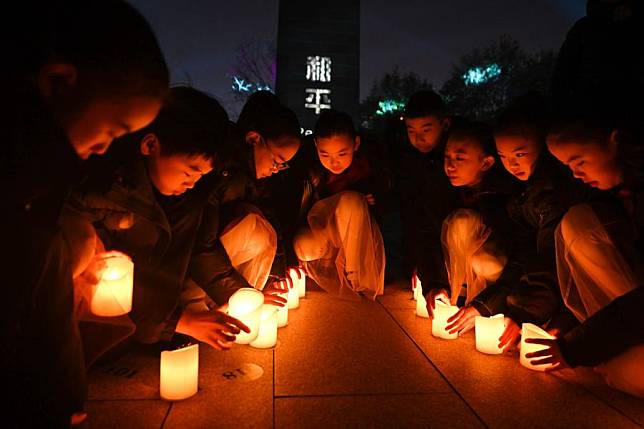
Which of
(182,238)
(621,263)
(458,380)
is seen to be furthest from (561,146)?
(182,238)

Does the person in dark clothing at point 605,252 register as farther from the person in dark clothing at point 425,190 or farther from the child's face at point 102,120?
the child's face at point 102,120

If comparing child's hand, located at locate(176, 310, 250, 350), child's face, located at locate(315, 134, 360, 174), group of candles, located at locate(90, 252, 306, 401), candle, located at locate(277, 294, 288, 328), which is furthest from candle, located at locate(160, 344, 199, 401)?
child's face, located at locate(315, 134, 360, 174)

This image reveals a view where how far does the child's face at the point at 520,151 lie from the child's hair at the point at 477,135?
0.87 ft

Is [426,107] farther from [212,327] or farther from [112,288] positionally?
[112,288]

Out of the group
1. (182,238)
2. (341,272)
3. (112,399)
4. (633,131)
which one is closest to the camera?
(112,399)

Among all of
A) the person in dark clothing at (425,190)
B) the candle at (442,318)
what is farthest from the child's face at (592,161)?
the person in dark clothing at (425,190)

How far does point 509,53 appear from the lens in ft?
85.4

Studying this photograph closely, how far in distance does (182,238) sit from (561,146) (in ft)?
5.62

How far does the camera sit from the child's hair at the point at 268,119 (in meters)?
2.85

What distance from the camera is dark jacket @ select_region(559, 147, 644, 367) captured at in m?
1.67

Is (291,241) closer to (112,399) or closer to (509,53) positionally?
(112,399)

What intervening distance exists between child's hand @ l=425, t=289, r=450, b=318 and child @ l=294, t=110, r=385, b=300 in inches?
21.8

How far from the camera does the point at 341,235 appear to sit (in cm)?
323

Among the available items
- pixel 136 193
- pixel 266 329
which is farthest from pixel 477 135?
pixel 136 193
